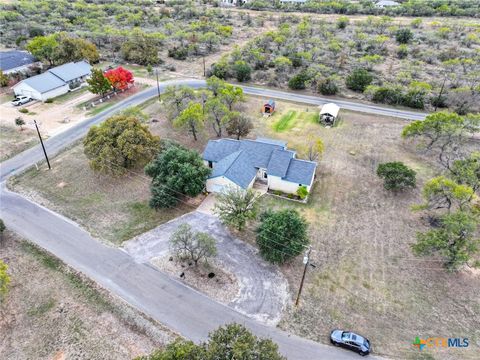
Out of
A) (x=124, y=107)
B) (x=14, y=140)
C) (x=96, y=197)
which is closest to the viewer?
(x=96, y=197)

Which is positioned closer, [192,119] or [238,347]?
[238,347]

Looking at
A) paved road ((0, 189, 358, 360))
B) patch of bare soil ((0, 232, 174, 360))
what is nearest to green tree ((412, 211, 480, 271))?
paved road ((0, 189, 358, 360))

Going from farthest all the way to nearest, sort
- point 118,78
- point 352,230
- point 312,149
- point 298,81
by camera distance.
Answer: point 298,81
point 118,78
point 312,149
point 352,230

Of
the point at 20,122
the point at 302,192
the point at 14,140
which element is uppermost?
the point at 20,122

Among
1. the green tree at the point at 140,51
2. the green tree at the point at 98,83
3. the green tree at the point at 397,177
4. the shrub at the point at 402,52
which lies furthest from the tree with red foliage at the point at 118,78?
the shrub at the point at 402,52

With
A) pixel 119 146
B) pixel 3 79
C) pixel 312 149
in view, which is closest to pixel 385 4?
pixel 312 149

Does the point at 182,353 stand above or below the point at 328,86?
below

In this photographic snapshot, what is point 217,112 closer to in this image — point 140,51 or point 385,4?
point 140,51
